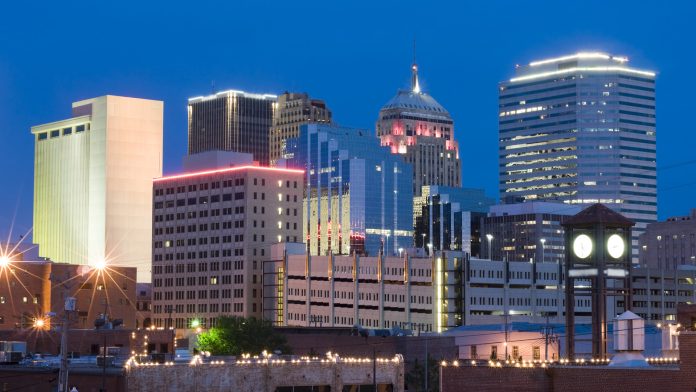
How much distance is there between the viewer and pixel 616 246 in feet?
381

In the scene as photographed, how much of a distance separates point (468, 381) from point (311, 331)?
117 metres

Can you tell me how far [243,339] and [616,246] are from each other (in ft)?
260

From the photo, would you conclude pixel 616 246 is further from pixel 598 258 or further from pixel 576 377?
pixel 576 377

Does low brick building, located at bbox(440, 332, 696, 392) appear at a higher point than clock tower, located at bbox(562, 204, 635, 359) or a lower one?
lower

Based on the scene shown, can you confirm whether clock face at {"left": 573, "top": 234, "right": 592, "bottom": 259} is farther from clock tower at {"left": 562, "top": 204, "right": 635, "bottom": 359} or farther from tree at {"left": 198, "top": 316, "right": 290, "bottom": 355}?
tree at {"left": 198, "top": 316, "right": 290, "bottom": 355}

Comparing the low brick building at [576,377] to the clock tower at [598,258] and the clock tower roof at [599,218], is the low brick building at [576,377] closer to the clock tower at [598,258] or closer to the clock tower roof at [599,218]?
the clock tower at [598,258]

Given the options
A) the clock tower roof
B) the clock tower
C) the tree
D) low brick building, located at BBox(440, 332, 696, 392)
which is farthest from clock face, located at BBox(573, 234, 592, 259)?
the tree

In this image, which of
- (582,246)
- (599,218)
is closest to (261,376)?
(599,218)

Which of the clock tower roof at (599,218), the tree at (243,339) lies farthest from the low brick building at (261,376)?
the tree at (243,339)

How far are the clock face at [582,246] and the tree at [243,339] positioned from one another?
66.5m

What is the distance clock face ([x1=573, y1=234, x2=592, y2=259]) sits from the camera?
117m

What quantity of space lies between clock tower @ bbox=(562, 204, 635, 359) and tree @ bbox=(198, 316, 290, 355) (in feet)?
218

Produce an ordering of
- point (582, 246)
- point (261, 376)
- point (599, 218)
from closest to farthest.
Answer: point (261, 376)
point (599, 218)
point (582, 246)

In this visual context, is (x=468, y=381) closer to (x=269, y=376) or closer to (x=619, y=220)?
(x=269, y=376)
